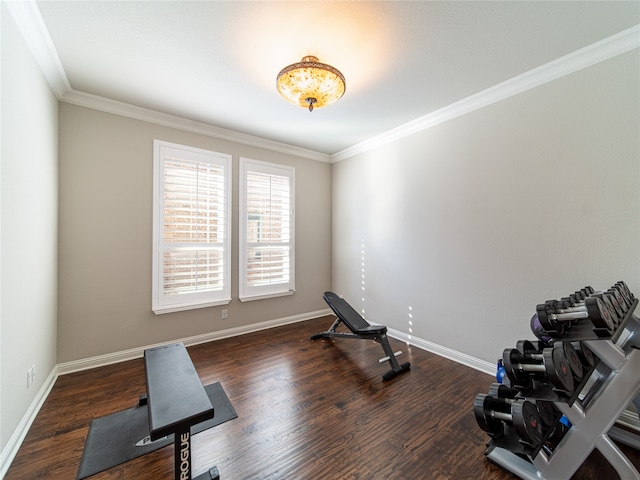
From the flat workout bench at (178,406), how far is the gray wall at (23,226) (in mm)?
869

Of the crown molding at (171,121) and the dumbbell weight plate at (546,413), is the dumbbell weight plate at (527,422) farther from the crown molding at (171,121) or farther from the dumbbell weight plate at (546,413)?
the crown molding at (171,121)

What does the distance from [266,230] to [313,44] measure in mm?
Answer: 2579

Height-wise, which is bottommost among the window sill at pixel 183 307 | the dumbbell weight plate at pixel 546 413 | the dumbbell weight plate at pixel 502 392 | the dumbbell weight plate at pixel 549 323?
the dumbbell weight plate at pixel 546 413

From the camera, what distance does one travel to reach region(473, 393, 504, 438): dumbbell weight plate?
62.5 inches

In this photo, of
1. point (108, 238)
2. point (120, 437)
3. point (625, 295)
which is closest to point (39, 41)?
point (108, 238)

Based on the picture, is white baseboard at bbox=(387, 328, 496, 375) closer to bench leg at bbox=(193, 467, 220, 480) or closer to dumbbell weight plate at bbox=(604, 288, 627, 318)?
dumbbell weight plate at bbox=(604, 288, 627, 318)

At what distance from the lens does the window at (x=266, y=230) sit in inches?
154

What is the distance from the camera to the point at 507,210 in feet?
8.64

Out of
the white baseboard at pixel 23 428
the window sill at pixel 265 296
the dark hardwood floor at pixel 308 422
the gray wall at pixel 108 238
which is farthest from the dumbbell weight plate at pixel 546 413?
the gray wall at pixel 108 238

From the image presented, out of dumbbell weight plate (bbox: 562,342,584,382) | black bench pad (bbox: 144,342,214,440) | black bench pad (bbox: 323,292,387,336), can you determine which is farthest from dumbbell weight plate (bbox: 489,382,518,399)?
black bench pad (bbox: 144,342,214,440)

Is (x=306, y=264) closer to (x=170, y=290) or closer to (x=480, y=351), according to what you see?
(x=170, y=290)

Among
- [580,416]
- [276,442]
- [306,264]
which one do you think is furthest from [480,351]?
[306,264]

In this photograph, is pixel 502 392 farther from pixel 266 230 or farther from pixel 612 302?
pixel 266 230

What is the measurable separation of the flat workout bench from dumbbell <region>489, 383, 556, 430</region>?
5.68 feet
